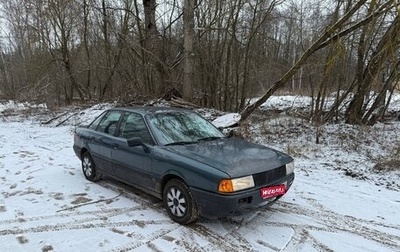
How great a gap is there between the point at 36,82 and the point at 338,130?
16.7m

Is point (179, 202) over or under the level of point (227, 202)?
under

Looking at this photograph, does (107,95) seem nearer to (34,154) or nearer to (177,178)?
(34,154)

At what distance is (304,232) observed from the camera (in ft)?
14.3

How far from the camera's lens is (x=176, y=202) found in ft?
14.9

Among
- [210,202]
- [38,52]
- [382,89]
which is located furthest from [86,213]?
[38,52]

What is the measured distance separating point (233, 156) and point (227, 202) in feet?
2.34

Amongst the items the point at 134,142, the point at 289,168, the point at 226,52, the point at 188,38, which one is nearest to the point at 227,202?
the point at 289,168

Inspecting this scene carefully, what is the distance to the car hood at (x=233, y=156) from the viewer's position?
4160 mm

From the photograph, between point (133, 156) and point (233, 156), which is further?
point (133, 156)

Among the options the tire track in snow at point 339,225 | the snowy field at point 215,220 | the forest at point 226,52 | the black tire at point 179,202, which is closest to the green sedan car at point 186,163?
the black tire at point 179,202

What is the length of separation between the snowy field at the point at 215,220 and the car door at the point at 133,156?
1.32 feet

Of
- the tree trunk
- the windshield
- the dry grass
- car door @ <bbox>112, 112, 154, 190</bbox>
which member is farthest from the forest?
car door @ <bbox>112, 112, 154, 190</bbox>

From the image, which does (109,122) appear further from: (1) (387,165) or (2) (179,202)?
(1) (387,165)

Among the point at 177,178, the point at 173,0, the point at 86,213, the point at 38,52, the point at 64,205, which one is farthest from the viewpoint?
the point at 38,52
